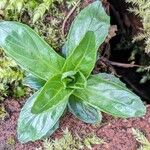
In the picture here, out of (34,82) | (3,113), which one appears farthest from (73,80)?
(3,113)

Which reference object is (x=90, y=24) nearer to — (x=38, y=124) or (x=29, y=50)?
(x=29, y=50)

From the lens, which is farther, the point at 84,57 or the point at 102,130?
the point at 102,130

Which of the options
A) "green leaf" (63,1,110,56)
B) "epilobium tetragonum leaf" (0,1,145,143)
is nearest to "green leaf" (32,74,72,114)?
"epilobium tetragonum leaf" (0,1,145,143)

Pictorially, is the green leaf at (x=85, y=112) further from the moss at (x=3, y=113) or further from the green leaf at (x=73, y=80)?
the moss at (x=3, y=113)

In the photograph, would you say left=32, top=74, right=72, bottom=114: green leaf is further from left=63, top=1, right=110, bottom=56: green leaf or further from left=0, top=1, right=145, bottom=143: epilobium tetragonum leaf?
left=63, top=1, right=110, bottom=56: green leaf

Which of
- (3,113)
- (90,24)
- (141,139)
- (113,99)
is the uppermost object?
(90,24)

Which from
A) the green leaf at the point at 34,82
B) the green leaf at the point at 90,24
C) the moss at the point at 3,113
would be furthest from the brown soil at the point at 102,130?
the green leaf at the point at 90,24

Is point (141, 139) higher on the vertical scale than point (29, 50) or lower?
lower
